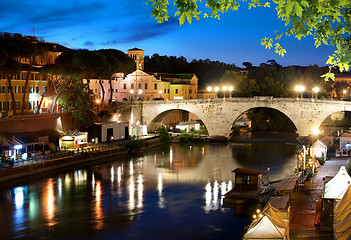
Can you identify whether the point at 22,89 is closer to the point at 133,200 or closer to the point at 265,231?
the point at 133,200

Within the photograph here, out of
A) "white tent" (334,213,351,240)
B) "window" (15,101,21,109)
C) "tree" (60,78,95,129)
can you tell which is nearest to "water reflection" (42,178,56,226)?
"white tent" (334,213,351,240)

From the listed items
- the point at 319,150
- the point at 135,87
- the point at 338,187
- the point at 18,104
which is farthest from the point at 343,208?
the point at 135,87

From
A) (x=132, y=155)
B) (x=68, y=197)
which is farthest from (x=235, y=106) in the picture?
(x=68, y=197)

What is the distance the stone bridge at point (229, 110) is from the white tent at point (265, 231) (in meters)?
30.6

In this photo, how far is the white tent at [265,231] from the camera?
1141cm

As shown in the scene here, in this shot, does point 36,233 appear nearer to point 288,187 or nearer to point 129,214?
point 129,214

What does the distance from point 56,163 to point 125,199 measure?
8311mm

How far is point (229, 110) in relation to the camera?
44.5m

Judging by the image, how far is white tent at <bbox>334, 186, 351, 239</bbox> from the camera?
34.8ft

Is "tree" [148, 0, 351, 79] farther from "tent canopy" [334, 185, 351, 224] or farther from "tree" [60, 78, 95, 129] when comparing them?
"tree" [60, 78, 95, 129]

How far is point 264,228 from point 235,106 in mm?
33112

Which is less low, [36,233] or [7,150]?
[7,150]

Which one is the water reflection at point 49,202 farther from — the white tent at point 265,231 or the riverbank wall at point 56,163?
the white tent at point 265,231

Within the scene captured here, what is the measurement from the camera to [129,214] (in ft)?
64.8
